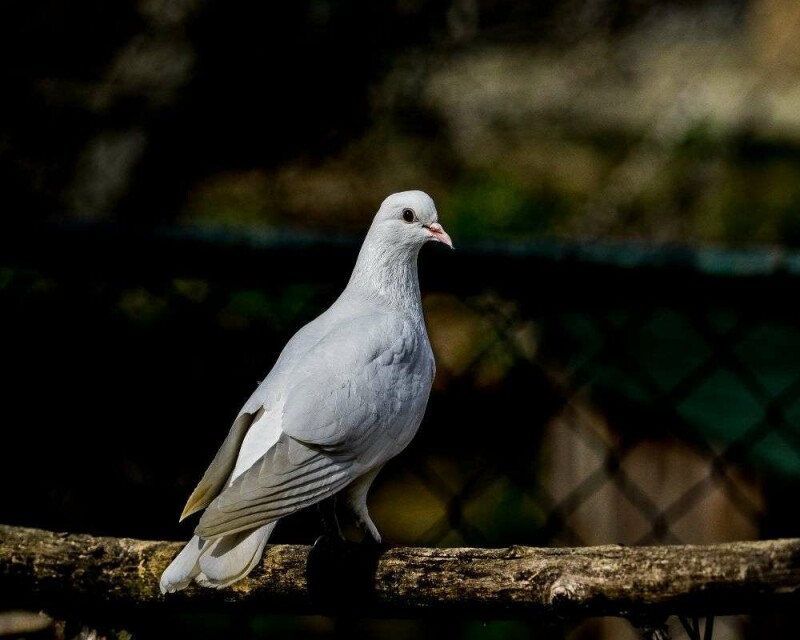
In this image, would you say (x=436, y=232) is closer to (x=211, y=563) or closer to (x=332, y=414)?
(x=332, y=414)

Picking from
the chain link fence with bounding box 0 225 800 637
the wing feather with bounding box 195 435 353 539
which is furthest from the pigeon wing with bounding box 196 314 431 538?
the chain link fence with bounding box 0 225 800 637

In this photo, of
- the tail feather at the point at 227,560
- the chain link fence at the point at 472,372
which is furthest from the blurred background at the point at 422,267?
the tail feather at the point at 227,560

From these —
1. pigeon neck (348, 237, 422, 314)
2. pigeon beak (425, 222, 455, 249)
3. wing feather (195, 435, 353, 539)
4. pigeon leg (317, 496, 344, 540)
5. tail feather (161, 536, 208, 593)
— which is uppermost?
pigeon beak (425, 222, 455, 249)

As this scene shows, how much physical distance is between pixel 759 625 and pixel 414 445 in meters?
0.97

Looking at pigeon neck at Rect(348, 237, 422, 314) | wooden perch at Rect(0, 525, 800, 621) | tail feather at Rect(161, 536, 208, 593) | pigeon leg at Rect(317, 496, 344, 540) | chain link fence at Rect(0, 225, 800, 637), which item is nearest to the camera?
wooden perch at Rect(0, 525, 800, 621)

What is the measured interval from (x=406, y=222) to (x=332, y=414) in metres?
0.41

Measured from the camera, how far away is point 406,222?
1.85 meters

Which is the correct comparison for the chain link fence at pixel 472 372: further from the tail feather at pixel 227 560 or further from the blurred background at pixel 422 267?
the tail feather at pixel 227 560

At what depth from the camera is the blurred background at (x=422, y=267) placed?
2.07 meters

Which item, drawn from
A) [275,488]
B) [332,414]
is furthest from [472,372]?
[275,488]

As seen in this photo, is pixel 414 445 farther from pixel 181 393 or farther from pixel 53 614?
pixel 53 614

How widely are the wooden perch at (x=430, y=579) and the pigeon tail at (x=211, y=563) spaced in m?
0.06

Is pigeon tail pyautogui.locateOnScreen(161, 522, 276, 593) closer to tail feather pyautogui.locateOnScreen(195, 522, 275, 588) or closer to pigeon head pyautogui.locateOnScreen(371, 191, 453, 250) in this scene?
tail feather pyautogui.locateOnScreen(195, 522, 275, 588)

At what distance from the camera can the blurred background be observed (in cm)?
207
